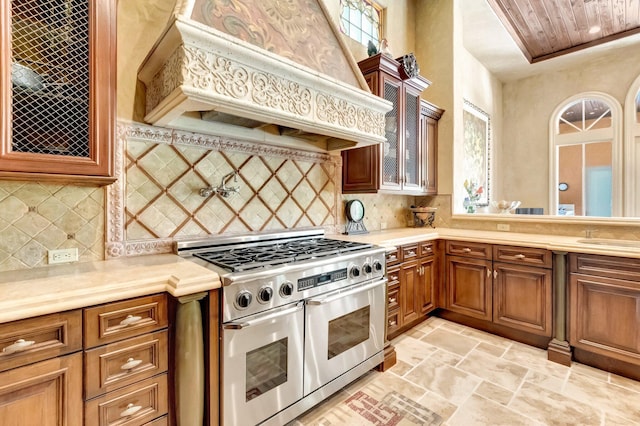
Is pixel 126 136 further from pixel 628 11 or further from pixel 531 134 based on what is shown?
pixel 531 134

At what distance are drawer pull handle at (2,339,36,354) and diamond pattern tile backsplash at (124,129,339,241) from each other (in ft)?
2.70

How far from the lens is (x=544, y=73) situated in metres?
5.21

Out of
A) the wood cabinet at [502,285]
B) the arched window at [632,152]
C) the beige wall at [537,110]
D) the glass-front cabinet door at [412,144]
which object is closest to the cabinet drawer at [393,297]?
the wood cabinet at [502,285]

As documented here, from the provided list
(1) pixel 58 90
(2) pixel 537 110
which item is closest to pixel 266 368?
(1) pixel 58 90

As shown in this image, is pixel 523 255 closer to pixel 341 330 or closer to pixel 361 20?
pixel 341 330

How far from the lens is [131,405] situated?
128 cm

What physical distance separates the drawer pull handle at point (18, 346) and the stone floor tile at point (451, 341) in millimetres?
2747

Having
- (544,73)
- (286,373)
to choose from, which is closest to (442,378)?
(286,373)

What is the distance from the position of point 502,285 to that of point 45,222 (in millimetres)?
3403

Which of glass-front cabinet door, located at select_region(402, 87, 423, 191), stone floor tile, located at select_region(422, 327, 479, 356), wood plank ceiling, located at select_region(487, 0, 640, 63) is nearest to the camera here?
stone floor tile, located at select_region(422, 327, 479, 356)

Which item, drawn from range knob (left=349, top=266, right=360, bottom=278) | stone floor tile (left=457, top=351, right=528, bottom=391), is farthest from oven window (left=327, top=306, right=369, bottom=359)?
stone floor tile (left=457, top=351, right=528, bottom=391)

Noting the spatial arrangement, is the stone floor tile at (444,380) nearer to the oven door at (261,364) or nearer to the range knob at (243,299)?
the oven door at (261,364)

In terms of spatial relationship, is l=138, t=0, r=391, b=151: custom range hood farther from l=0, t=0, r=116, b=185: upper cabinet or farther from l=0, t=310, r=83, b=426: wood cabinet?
l=0, t=310, r=83, b=426: wood cabinet

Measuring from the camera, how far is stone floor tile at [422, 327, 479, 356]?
2.63 metres
